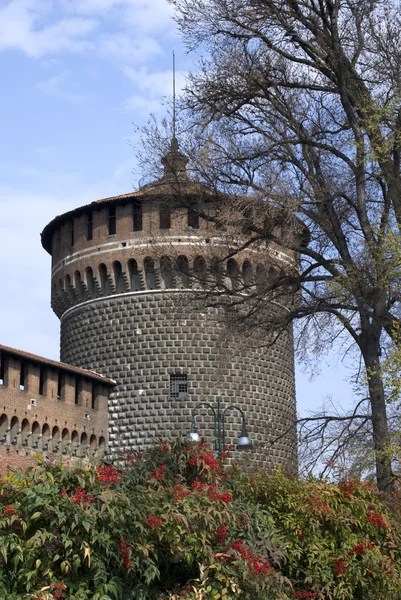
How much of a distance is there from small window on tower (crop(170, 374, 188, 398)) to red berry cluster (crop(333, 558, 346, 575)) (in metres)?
21.3

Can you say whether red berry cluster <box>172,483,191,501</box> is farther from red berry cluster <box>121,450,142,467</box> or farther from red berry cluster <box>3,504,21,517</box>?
red berry cluster <box>3,504,21,517</box>

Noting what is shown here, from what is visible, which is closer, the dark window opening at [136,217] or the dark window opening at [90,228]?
the dark window opening at [136,217]

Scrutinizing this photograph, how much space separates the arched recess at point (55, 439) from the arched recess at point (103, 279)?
485cm

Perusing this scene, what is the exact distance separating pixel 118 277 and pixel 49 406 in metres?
4.94

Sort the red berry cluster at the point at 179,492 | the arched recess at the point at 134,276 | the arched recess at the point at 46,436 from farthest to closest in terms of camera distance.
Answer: the arched recess at the point at 134,276 → the arched recess at the point at 46,436 → the red berry cluster at the point at 179,492

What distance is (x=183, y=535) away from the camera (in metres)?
8.34

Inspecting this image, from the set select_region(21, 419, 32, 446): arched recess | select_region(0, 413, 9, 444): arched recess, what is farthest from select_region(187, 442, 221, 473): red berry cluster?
select_region(21, 419, 32, 446): arched recess

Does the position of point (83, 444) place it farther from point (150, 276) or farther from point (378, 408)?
point (378, 408)

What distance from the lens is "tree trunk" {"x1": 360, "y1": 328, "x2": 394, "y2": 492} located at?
46.2ft

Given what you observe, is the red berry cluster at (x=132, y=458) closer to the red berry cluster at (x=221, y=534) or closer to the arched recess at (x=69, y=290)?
the red berry cluster at (x=221, y=534)

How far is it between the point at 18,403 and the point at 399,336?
16.8 m

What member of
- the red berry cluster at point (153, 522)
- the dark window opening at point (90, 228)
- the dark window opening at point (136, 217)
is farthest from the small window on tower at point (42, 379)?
the red berry cluster at point (153, 522)

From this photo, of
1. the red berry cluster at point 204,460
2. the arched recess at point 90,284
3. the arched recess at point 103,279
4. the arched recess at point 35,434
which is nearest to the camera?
the red berry cluster at point 204,460

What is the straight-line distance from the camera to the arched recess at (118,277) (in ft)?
108
